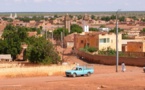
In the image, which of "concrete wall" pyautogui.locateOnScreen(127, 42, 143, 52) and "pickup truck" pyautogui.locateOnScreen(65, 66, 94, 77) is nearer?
"pickup truck" pyautogui.locateOnScreen(65, 66, 94, 77)

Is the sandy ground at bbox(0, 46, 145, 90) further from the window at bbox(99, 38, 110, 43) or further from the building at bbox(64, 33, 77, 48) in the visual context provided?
the building at bbox(64, 33, 77, 48)

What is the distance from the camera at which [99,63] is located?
2272 inches

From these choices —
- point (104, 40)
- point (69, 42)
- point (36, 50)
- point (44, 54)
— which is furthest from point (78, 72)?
point (69, 42)

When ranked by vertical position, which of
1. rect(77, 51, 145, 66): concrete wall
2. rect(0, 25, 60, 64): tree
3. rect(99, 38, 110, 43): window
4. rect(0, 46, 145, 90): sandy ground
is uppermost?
rect(99, 38, 110, 43): window

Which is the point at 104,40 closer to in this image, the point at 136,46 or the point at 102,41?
the point at 102,41

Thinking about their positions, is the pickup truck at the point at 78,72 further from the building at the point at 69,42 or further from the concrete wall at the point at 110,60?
the building at the point at 69,42

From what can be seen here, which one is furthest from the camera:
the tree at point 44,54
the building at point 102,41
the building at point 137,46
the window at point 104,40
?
the window at point 104,40

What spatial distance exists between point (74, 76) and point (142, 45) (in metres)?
25.5

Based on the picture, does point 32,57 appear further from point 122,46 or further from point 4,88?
point 4,88

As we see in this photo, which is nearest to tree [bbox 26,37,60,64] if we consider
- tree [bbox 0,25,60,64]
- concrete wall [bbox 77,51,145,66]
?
tree [bbox 0,25,60,64]

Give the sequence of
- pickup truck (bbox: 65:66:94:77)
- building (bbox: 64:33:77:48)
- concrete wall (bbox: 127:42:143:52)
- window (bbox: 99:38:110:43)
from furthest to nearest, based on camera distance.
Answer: building (bbox: 64:33:77:48), window (bbox: 99:38:110:43), concrete wall (bbox: 127:42:143:52), pickup truck (bbox: 65:66:94:77)

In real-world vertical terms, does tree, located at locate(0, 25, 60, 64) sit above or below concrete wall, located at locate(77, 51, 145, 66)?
above

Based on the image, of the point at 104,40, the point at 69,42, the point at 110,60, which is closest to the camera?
the point at 110,60

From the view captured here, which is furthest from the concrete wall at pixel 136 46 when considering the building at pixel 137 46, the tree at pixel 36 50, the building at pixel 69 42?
the building at pixel 69 42
